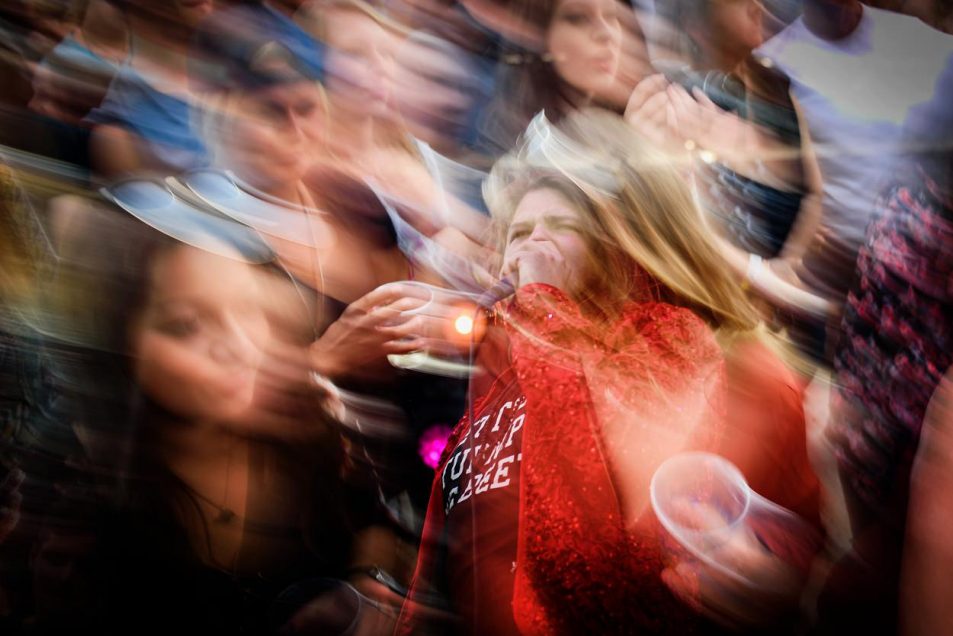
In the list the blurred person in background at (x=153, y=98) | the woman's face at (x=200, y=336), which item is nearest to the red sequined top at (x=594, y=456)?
the woman's face at (x=200, y=336)

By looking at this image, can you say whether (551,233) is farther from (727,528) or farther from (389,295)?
(727,528)

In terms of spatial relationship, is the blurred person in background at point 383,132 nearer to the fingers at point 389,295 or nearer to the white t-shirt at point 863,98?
the fingers at point 389,295

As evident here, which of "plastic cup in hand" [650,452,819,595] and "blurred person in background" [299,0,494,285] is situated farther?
"blurred person in background" [299,0,494,285]

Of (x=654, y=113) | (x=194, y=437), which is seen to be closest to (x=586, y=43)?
(x=654, y=113)

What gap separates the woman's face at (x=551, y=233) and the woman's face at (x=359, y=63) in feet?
1.01

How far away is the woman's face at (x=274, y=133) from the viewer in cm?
123

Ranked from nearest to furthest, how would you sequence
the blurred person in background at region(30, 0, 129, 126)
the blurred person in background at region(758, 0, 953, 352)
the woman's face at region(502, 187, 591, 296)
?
1. the blurred person in background at region(758, 0, 953, 352)
2. the woman's face at region(502, 187, 591, 296)
3. the blurred person in background at region(30, 0, 129, 126)

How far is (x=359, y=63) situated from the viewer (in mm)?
1248

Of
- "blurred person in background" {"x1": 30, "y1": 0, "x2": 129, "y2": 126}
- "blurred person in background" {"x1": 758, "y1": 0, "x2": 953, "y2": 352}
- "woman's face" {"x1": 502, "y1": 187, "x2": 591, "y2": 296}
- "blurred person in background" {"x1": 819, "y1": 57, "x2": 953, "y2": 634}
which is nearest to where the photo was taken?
"blurred person in background" {"x1": 819, "y1": 57, "x2": 953, "y2": 634}

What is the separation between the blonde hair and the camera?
3.53ft

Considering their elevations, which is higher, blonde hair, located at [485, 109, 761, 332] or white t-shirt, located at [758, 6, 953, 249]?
white t-shirt, located at [758, 6, 953, 249]

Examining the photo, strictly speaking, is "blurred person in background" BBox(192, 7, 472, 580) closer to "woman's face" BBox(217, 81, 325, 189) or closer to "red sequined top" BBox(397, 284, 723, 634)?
"woman's face" BBox(217, 81, 325, 189)

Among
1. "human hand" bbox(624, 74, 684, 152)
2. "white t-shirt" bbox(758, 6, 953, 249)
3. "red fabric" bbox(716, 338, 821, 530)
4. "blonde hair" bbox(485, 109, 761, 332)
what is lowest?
"red fabric" bbox(716, 338, 821, 530)

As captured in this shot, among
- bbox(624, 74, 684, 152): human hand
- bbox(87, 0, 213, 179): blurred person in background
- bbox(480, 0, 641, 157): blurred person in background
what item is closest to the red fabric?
bbox(624, 74, 684, 152): human hand
